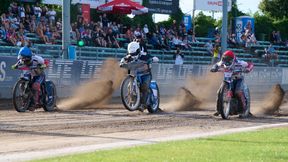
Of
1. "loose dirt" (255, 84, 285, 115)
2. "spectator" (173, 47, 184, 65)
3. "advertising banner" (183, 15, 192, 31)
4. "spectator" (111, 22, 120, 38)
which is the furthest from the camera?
"advertising banner" (183, 15, 192, 31)

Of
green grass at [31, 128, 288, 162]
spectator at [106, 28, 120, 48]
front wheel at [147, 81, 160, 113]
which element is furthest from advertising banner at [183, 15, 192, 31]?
green grass at [31, 128, 288, 162]

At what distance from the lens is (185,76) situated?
31797 millimetres

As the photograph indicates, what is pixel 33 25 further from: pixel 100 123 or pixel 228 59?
pixel 100 123

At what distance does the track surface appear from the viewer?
12.0m

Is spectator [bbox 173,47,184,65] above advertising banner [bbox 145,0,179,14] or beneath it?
beneath

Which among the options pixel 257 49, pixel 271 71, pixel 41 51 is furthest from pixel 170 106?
pixel 257 49

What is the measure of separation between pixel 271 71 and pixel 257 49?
25.6 feet

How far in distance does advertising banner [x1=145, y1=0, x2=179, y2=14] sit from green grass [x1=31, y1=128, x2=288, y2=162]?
33239 millimetres

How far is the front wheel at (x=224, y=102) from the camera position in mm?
17406

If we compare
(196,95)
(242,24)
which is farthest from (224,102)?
(242,24)

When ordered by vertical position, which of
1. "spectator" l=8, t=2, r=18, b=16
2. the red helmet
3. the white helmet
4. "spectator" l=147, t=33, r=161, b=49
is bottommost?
the red helmet

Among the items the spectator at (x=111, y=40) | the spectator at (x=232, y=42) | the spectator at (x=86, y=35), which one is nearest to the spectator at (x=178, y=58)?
the spectator at (x=111, y=40)

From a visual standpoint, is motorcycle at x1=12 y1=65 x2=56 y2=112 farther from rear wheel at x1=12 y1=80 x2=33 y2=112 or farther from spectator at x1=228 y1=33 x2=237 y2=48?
spectator at x1=228 y1=33 x2=237 y2=48

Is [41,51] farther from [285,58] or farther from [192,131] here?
[285,58]
